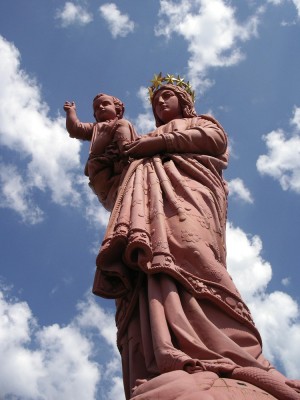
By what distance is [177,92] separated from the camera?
11.8 metres

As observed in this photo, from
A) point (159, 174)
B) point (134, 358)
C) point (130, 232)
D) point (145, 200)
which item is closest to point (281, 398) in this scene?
point (134, 358)

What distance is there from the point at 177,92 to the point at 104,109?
4.98 feet

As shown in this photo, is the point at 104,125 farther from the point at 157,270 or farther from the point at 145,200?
the point at 157,270

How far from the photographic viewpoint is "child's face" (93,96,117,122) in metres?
A: 11.3

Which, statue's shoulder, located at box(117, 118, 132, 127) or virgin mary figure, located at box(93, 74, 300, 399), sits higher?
statue's shoulder, located at box(117, 118, 132, 127)

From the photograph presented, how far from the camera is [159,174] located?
888cm

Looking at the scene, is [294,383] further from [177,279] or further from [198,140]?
[198,140]

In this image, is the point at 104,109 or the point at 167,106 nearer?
the point at 104,109

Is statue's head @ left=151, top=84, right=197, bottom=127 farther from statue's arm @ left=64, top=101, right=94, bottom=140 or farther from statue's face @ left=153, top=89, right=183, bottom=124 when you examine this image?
statue's arm @ left=64, top=101, right=94, bottom=140

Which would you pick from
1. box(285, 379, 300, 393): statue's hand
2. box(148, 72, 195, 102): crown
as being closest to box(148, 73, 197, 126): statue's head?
box(148, 72, 195, 102): crown

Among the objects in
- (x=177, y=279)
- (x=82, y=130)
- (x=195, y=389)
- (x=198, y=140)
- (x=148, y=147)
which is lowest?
(x=195, y=389)

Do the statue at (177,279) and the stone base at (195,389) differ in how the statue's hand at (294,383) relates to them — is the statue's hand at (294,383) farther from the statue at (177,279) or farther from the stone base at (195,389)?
the stone base at (195,389)

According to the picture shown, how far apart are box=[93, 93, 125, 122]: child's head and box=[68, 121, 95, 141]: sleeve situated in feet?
1.09

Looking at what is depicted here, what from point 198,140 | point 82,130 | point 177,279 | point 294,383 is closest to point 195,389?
point 294,383
